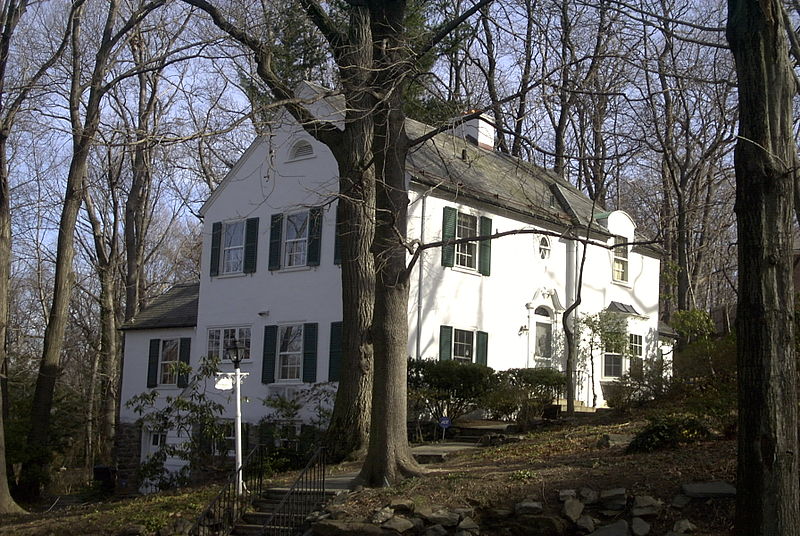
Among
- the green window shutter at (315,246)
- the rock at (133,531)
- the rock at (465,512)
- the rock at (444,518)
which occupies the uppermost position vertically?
the green window shutter at (315,246)

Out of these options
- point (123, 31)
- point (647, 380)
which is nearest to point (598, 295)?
point (647, 380)

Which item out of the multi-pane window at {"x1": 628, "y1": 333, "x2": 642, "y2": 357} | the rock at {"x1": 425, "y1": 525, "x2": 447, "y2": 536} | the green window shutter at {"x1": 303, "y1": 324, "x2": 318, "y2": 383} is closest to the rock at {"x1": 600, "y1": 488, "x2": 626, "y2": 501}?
the rock at {"x1": 425, "y1": 525, "x2": 447, "y2": 536}

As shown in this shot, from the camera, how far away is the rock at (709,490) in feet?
29.0

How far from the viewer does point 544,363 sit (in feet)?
74.5

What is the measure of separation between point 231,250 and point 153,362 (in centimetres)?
434

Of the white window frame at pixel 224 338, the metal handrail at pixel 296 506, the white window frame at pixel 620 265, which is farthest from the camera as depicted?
the white window frame at pixel 620 265

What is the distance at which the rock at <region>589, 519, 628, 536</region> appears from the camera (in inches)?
338

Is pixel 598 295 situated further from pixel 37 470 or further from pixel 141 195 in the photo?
pixel 141 195

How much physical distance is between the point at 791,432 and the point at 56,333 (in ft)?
54.0

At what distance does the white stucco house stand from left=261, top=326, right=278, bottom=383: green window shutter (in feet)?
0.10

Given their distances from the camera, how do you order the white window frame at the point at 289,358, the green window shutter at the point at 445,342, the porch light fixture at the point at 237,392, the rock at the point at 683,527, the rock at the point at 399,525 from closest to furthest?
the rock at the point at 683,527 < the rock at the point at 399,525 < the porch light fixture at the point at 237,392 < the green window shutter at the point at 445,342 < the white window frame at the point at 289,358

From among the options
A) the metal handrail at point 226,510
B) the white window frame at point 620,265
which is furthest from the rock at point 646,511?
the white window frame at point 620,265

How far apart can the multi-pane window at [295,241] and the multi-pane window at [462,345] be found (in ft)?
12.7

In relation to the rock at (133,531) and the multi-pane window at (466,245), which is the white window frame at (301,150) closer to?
the multi-pane window at (466,245)
